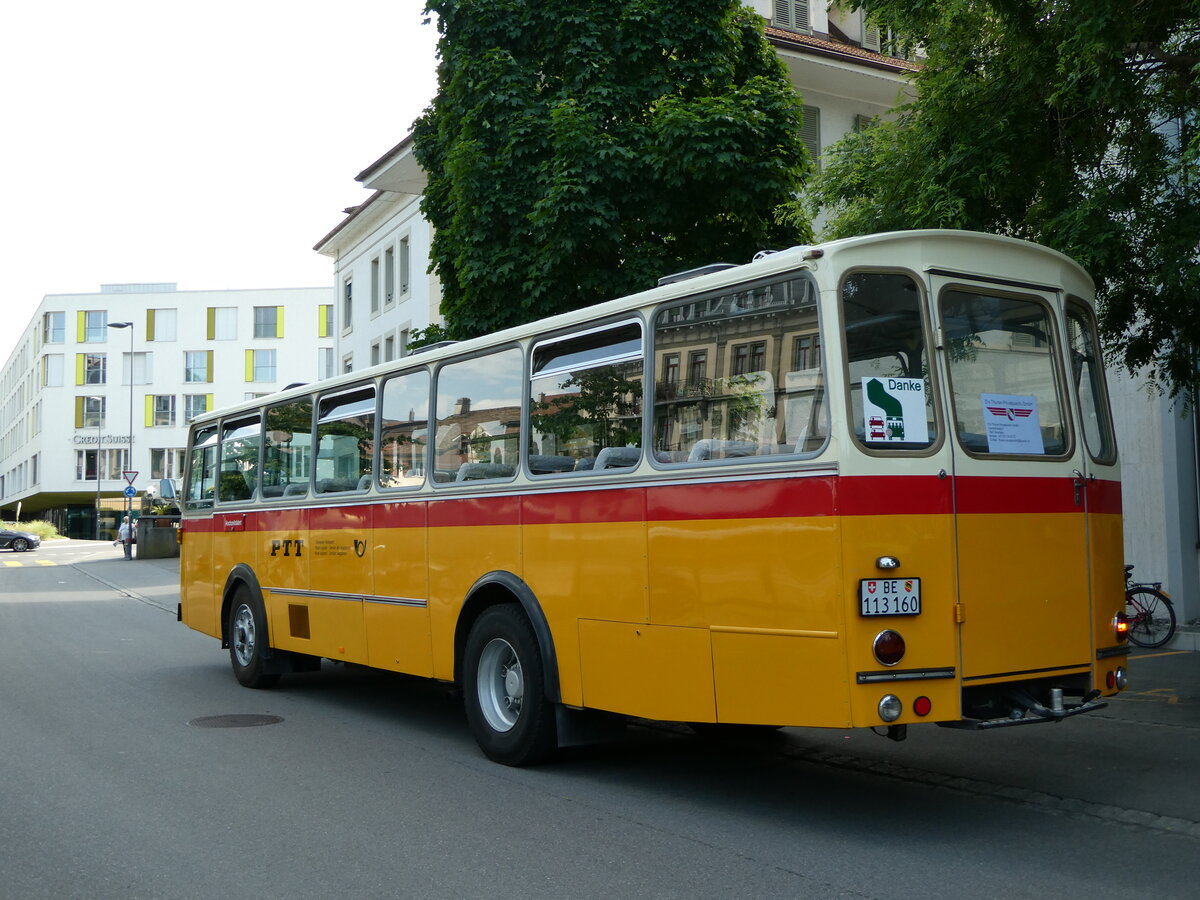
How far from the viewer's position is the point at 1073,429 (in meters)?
7.08

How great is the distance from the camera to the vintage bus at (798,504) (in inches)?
243

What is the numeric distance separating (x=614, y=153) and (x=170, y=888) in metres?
10.7

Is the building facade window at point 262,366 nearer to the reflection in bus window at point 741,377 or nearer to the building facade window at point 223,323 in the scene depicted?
the building facade window at point 223,323

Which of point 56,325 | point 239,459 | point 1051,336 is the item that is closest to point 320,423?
point 239,459

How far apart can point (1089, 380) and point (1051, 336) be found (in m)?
0.47

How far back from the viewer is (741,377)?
6703 mm

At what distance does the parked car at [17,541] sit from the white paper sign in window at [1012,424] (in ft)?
208

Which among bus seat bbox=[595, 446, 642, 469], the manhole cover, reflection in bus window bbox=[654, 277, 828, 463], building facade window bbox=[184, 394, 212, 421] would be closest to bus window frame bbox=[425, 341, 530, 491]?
bus seat bbox=[595, 446, 642, 469]

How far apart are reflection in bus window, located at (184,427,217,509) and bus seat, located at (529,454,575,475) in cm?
657

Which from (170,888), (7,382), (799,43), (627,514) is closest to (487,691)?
(627,514)

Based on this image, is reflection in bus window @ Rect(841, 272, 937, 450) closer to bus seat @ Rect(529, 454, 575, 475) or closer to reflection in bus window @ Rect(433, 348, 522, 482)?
bus seat @ Rect(529, 454, 575, 475)

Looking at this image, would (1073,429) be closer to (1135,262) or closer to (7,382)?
(1135,262)

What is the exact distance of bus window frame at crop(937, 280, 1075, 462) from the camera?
261 inches

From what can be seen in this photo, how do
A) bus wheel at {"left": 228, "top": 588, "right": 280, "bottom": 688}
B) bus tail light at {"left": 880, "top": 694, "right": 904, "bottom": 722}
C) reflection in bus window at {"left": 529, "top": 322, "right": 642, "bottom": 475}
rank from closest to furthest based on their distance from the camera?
bus tail light at {"left": 880, "top": 694, "right": 904, "bottom": 722}
reflection in bus window at {"left": 529, "top": 322, "right": 642, "bottom": 475}
bus wheel at {"left": 228, "top": 588, "right": 280, "bottom": 688}
